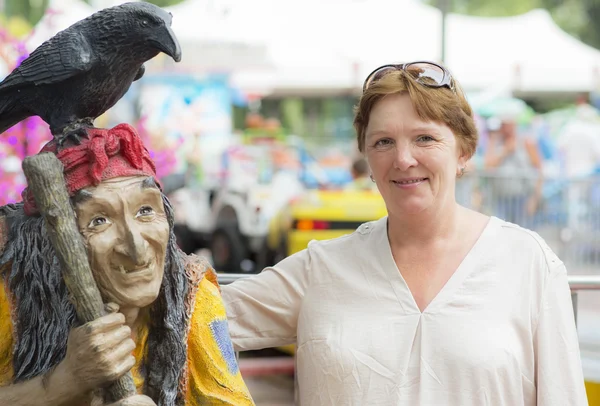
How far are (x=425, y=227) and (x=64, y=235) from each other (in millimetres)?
1139

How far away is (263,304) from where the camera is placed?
8.48ft

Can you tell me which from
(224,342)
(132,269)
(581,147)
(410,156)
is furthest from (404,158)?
(581,147)

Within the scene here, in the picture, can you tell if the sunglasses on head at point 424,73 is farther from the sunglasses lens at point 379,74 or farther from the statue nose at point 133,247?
the statue nose at point 133,247

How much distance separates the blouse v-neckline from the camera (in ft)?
7.96

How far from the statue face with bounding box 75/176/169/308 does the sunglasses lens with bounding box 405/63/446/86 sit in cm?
93

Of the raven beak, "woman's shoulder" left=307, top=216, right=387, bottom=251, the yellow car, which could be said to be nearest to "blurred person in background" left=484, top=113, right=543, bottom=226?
the yellow car

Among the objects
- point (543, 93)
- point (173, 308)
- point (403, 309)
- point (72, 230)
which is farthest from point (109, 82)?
point (543, 93)

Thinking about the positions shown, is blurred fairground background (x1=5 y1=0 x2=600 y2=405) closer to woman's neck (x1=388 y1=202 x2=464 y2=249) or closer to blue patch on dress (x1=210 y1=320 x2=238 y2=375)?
woman's neck (x1=388 y1=202 x2=464 y2=249)

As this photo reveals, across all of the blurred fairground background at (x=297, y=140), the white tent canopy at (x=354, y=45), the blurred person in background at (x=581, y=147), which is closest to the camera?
the blurred fairground background at (x=297, y=140)

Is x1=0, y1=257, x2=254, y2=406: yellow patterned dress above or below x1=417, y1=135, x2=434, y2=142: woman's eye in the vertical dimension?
below

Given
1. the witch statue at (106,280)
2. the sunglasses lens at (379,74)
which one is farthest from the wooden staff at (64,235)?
the sunglasses lens at (379,74)

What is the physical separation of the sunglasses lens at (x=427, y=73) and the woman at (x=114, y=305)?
85 centimetres

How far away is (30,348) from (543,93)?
46.6 feet

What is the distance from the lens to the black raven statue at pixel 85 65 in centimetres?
199
